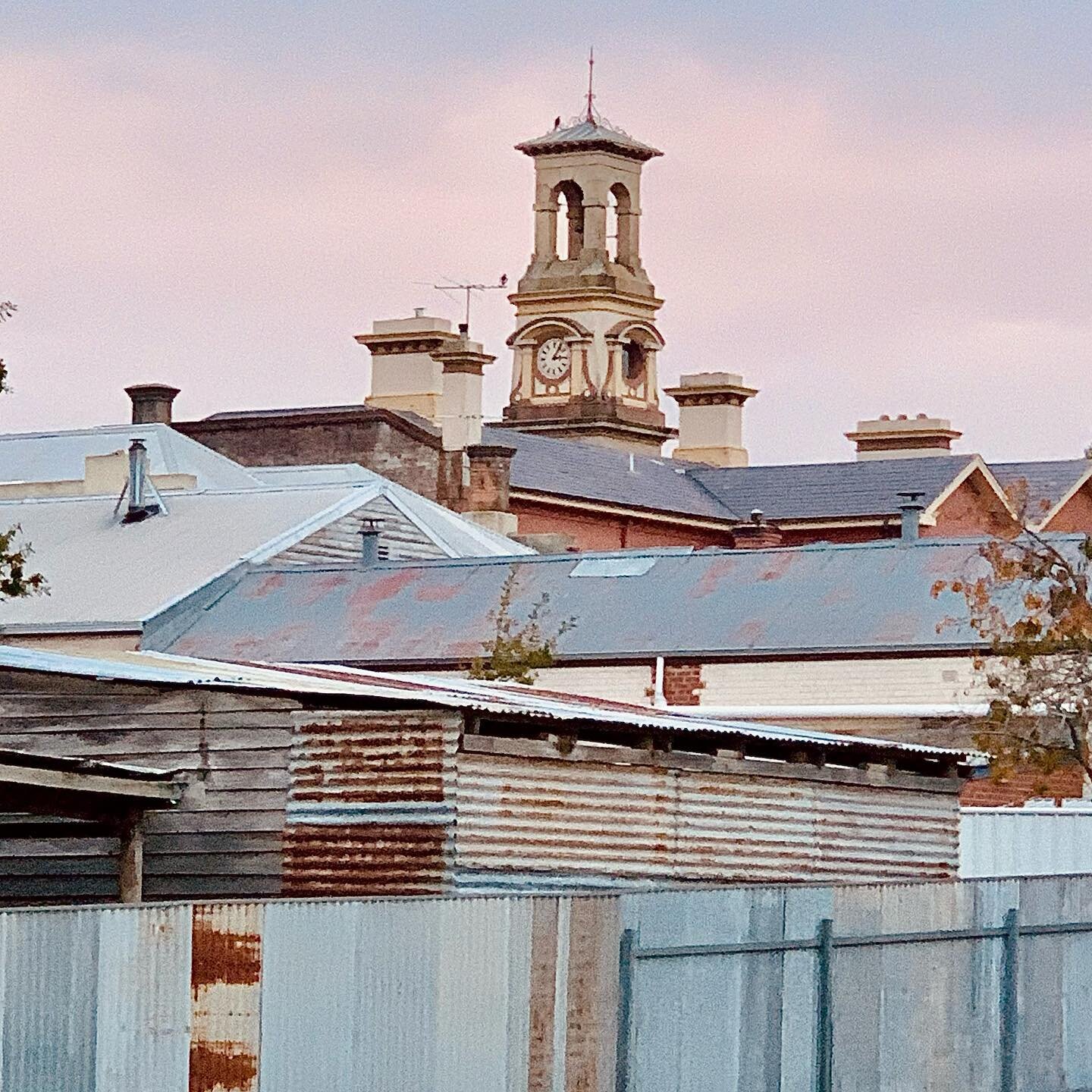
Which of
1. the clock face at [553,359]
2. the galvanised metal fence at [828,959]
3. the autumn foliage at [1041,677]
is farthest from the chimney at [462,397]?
the galvanised metal fence at [828,959]

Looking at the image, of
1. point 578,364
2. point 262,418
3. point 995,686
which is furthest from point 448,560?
point 578,364

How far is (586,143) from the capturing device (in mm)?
104750

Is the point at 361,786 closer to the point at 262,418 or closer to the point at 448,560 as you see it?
the point at 448,560

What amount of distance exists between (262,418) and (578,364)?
91.0ft

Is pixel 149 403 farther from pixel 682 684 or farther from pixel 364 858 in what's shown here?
pixel 364 858

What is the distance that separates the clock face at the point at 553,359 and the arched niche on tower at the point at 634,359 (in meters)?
1.46

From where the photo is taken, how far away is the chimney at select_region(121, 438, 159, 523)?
57500 mm

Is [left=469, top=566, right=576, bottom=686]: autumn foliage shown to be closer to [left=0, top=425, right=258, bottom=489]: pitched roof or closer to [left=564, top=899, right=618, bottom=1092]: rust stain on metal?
[left=0, top=425, right=258, bottom=489]: pitched roof

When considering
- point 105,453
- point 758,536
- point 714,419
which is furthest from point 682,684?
point 714,419

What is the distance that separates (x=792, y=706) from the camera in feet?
144

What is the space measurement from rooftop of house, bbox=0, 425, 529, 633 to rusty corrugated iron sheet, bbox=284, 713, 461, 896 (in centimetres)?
2742

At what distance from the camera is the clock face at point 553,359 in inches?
4033

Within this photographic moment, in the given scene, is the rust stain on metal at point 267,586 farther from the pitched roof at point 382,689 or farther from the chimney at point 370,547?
the pitched roof at point 382,689

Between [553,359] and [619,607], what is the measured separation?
54.8 metres
